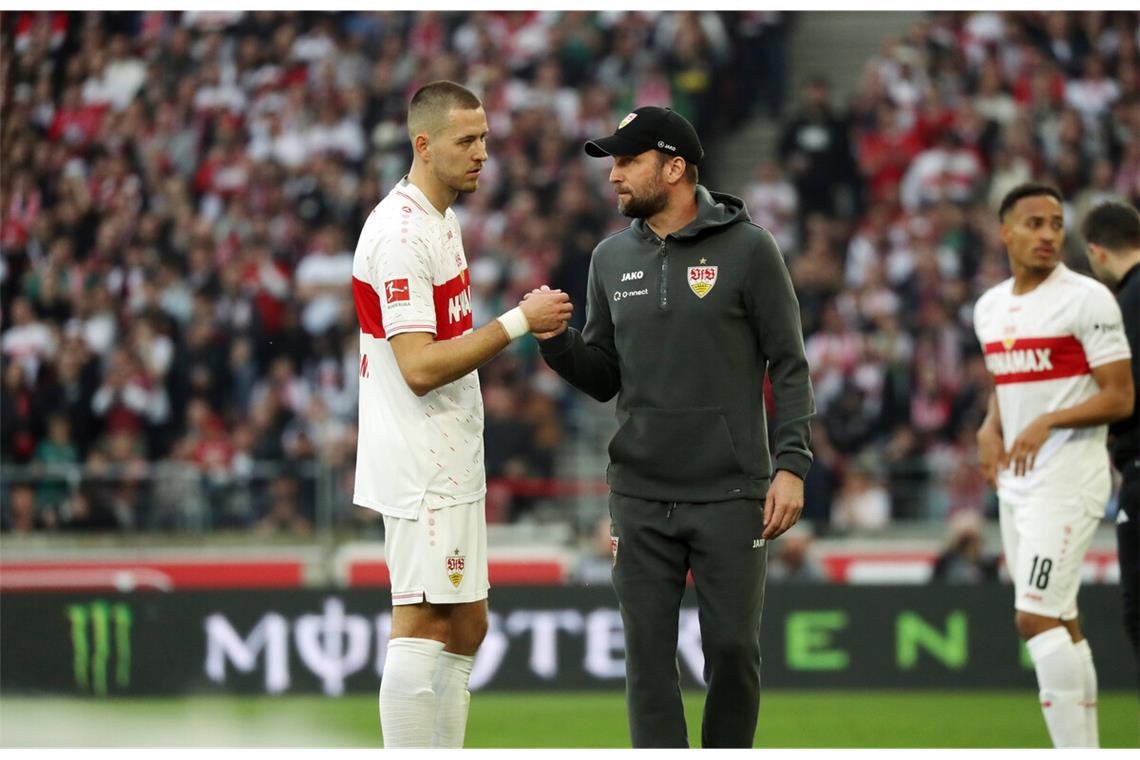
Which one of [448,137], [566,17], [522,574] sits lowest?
[522,574]

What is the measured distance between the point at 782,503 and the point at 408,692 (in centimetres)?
142

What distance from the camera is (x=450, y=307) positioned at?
5.64 meters

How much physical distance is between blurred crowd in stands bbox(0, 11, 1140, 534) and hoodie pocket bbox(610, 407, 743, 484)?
6.45m

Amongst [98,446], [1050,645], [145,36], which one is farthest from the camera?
[145,36]

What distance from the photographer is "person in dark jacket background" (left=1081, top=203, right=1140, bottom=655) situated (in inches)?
274

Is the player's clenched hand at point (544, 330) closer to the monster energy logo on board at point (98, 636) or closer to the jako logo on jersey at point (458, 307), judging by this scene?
the jako logo on jersey at point (458, 307)

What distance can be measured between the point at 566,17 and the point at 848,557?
25.8ft

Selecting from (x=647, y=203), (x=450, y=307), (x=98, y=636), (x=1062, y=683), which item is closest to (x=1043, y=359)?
(x=1062, y=683)

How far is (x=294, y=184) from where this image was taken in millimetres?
16312

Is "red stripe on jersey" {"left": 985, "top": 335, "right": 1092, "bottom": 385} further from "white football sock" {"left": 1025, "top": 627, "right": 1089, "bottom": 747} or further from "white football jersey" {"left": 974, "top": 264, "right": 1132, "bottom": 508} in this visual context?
"white football sock" {"left": 1025, "top": 627, "right": 1089, "bottom": 747}

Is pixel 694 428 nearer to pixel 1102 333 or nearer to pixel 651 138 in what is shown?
pixel 651 138

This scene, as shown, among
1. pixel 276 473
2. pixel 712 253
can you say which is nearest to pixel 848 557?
pixel 276 473

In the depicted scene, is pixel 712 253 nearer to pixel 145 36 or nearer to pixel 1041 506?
pixel 1041 506

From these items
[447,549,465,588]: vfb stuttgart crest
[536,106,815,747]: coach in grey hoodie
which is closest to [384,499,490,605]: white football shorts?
[447,549,465,588]: vfb stuttgart crest
